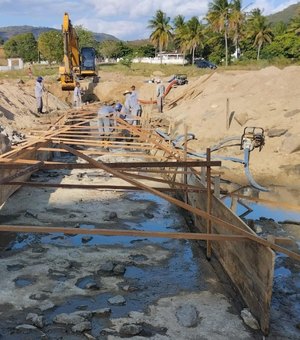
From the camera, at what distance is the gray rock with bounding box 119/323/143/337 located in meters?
4.20

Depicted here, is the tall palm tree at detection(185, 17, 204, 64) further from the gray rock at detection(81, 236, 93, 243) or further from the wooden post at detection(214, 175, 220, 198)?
the wooden post at detection(214, 175, 220, 198)

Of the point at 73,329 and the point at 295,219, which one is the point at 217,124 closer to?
the point at 295,219

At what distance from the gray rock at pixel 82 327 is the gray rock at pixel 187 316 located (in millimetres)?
907

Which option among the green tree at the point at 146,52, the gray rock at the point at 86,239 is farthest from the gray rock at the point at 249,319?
Answer: the green tree at the point at 146,52

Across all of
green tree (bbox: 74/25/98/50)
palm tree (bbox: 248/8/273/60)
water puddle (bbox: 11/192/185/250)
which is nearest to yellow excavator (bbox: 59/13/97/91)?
water puddle (bbox: 11/192/185/250)

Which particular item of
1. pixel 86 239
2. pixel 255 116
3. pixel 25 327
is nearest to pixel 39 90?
pixel 255 116

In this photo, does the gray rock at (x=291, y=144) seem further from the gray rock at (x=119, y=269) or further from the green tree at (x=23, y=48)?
the green tree at (x=23, y=48)

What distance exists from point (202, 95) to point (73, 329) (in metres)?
17.6

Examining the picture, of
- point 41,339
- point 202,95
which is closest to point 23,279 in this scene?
point 41,339

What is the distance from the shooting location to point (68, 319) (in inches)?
173

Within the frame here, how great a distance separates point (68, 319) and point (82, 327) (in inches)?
8.4

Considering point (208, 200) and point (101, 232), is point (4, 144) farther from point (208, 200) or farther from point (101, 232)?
point (101, 232)

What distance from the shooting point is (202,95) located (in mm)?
20828

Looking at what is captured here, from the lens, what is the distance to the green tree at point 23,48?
244 ft
